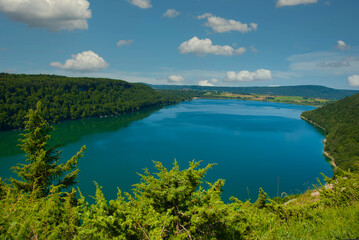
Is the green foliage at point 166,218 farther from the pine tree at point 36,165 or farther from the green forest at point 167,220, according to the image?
the pine tree at point 36,165

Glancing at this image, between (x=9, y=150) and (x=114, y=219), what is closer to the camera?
(x=114, y=219)

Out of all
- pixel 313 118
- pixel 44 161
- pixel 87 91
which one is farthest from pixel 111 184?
pixel 87 91

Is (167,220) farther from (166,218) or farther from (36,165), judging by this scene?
(36,165)

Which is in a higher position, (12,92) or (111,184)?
(12,92)

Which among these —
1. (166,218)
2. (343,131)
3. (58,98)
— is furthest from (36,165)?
(58,98)

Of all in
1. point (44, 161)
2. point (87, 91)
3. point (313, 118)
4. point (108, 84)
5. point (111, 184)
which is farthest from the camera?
point (108, 84)

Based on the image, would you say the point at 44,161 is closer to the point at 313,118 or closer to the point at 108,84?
the point at 313,118

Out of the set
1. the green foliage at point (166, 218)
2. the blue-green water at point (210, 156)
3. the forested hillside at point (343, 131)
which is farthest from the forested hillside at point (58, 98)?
the forested hillside at point (343, 131)

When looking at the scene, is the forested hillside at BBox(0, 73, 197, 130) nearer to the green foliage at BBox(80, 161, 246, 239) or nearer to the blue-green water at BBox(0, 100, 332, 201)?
the blue-green water at BBox(0, 100, 332, 201)

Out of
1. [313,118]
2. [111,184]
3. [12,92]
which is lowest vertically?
[111,184]
